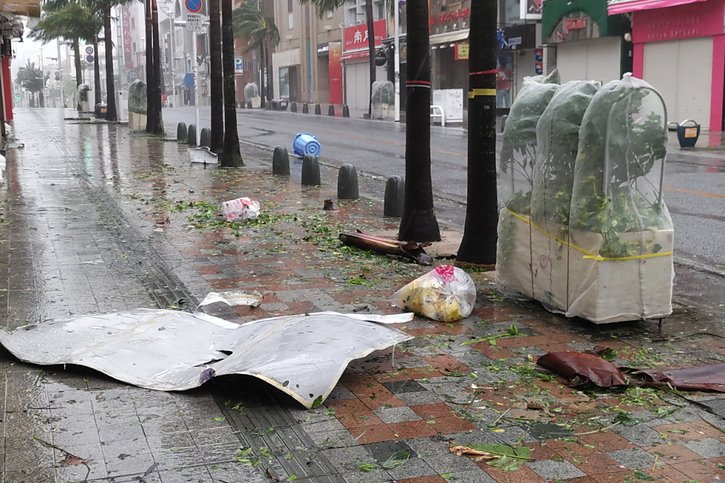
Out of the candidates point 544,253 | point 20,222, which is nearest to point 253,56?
point 20,222

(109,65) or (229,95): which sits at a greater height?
(109,65)

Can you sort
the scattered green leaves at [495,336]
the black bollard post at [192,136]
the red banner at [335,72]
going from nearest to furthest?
1. the scattered green leaves at [495,336]
2. the black bollard post at [192,136]
3. the red banner at [335,72]

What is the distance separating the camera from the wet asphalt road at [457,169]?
1020 cm

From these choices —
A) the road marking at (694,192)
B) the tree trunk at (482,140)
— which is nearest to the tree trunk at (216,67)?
the road marking at (694,192)

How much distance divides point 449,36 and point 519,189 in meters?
39.4

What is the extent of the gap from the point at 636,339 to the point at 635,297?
0.96 feet

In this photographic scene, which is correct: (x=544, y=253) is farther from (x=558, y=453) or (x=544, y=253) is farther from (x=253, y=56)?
(x=253, y=56)

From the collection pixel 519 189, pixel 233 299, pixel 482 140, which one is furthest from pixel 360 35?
pixel 233 299

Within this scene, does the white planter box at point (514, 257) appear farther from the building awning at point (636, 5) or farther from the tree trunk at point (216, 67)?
the building awning at point (636, 5)

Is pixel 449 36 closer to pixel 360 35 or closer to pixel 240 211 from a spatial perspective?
pixel 360 35

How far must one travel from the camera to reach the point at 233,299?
22.5 feet

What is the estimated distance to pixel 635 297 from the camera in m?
6.00

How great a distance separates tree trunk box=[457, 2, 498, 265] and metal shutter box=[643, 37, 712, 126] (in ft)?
73.0

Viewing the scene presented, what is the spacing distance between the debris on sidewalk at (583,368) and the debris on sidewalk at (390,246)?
3.31 m
